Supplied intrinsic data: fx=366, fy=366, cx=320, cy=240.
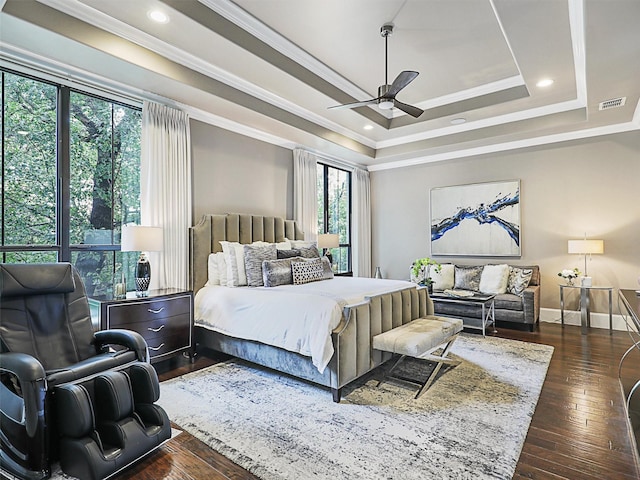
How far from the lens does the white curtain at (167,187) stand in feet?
13.0

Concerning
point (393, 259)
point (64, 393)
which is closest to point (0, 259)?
point (64, 393)

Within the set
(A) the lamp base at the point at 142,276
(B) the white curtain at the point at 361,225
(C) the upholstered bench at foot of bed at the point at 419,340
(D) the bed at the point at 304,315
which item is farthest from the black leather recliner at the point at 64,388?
(B) the white curtain at the point at 361,225

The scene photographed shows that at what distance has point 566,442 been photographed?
2.33 m

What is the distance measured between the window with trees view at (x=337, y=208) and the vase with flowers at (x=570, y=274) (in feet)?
11.5

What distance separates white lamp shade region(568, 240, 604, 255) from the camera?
5.02m

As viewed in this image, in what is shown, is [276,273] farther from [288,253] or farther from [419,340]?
[419,340]

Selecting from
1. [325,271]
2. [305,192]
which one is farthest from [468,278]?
[305,192]

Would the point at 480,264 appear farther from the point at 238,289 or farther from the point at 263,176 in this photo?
the point at 238,289

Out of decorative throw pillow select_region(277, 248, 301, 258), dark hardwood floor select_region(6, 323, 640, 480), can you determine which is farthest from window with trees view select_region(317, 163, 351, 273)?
dark hardwood floor select_region(6, 323, 640, 480)

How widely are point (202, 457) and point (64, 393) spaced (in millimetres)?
866

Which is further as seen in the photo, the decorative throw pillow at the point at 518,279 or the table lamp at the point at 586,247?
the decorative throw pillow at the point at 518,279

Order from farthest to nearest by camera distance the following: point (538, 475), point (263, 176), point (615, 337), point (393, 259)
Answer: point (393, 259) → point (263, 176) → point (615, 337) → point (538, 475)

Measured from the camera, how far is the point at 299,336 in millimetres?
3117

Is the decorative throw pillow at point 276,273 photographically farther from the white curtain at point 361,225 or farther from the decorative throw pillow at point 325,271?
the white curtain at point 361,225
